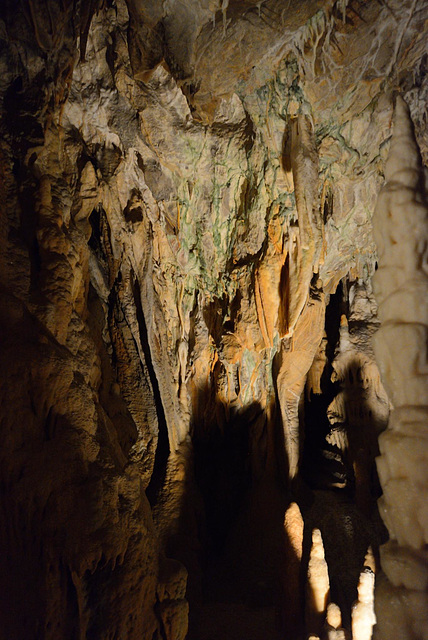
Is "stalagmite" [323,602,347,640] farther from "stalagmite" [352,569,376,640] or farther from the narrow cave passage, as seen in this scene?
the narrow cave passage

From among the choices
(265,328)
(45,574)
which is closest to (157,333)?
(265,328)

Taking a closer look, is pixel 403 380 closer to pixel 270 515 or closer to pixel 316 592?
pixel 316 592

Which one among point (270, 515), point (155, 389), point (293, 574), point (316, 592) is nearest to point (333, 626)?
point (316, 592)

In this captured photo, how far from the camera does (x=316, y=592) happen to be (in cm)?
387

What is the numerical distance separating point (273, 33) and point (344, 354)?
5101mm

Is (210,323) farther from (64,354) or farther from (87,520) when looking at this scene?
(87,520)

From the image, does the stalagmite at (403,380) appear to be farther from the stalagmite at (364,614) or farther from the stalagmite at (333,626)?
the stalagmite at (333,626)

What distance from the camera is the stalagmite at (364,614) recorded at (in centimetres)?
323

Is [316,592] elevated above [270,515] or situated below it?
below

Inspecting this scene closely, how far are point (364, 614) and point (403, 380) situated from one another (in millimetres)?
Answer: 2310

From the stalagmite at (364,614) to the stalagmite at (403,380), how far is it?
1623mm

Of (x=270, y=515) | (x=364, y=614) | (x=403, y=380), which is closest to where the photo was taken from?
(x=403, y=380)

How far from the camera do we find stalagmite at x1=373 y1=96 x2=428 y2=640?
6.21ft

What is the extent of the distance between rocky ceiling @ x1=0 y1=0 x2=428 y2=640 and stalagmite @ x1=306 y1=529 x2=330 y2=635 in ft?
0.06
